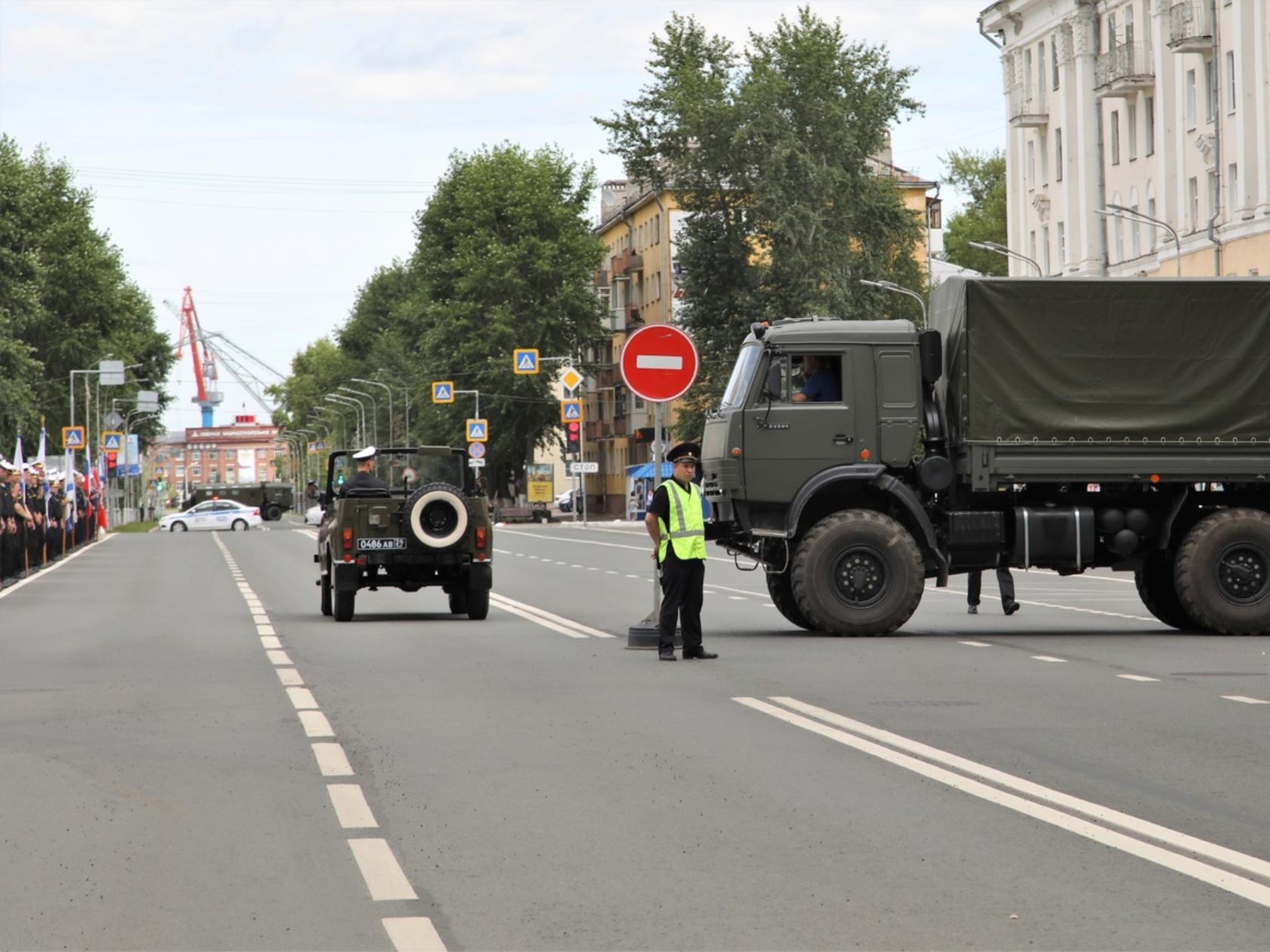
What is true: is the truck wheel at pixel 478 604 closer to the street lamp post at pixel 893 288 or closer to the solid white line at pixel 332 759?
the solid white line at pixel 332 759

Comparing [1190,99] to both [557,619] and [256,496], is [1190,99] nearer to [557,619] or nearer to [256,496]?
[557,619]

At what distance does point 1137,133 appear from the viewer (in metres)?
68.6

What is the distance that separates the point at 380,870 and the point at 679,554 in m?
9.90

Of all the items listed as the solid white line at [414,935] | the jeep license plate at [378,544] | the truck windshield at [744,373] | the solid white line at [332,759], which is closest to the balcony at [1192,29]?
the jeep license plate at [378,544]

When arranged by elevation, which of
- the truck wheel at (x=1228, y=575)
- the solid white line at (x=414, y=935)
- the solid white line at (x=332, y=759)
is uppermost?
the truck wheel at (x=1228, y=575)

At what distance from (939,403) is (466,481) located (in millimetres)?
6586

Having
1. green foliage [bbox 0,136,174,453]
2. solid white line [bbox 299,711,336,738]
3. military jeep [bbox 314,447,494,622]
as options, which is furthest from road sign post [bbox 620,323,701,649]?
green foliage [bbox 0,136,174,453]

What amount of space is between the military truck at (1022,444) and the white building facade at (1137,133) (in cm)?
3793

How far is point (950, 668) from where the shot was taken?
54.7ft

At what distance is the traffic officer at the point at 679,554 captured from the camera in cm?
1766

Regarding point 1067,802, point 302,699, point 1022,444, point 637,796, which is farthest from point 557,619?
point 1067,802

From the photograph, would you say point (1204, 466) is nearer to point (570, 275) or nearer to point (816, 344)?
point (816, 344)

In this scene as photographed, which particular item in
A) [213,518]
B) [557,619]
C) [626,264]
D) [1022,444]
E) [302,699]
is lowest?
[213,518]

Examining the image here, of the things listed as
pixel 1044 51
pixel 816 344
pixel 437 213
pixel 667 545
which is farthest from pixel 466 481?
pixel 437 213
